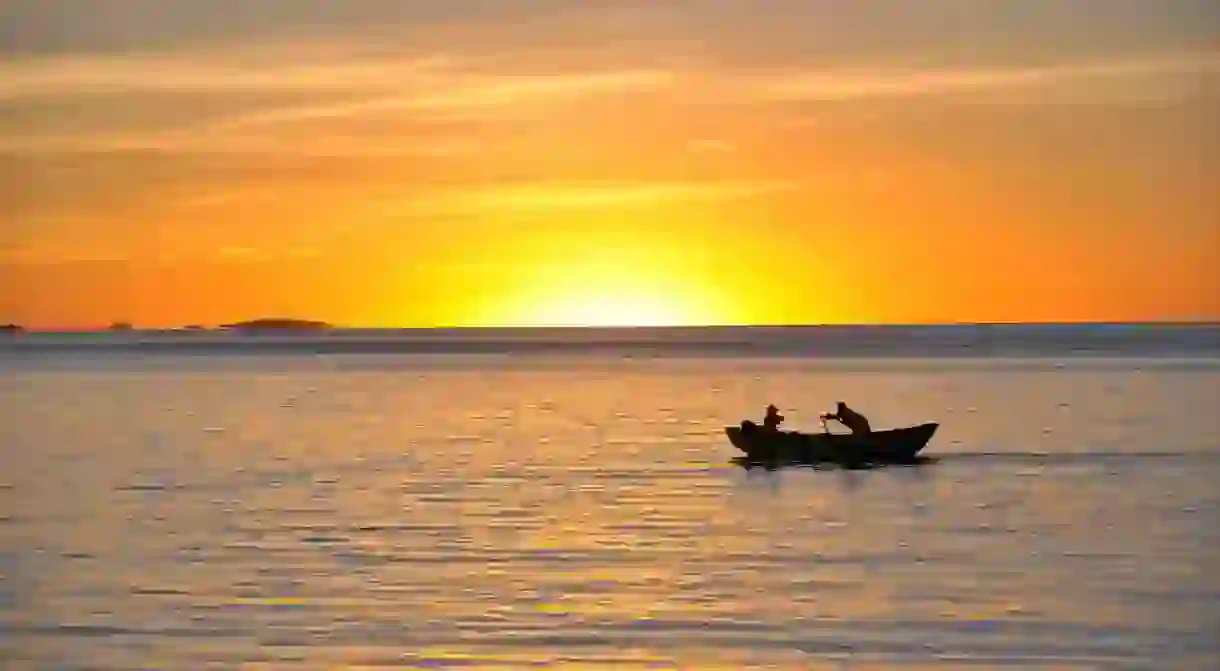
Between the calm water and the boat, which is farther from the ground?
the boat

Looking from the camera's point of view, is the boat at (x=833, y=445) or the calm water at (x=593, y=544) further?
the boat at (x=833, y=445)

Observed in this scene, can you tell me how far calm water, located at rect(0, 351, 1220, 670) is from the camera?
17.5m

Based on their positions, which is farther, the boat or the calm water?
the boat

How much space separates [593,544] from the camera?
24.1 meters

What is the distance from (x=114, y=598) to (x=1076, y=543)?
1195 centimetres

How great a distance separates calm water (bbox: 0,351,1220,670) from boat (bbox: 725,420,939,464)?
73 cm

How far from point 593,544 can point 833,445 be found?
13077 millimetres

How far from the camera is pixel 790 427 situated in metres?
47.5

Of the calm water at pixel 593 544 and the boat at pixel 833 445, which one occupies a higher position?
the boat at pixel 833 445

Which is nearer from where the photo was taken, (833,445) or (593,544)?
(593,544)

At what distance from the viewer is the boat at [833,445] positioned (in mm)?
36250

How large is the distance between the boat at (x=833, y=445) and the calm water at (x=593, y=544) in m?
0.73

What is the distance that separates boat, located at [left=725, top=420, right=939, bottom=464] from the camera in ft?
119

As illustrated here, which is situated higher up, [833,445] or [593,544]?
[833,445]
